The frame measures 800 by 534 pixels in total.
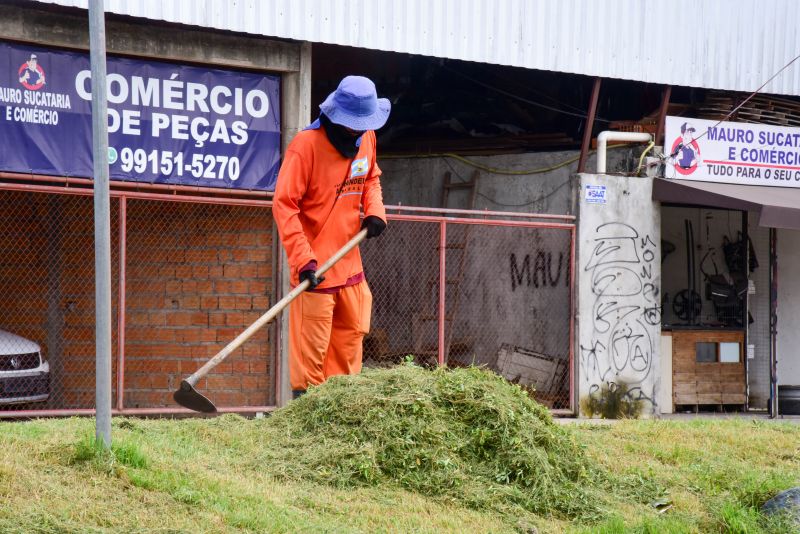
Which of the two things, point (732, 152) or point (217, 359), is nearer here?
point (217, 359)

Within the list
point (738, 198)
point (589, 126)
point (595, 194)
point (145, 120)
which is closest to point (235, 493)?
point (145, 120)

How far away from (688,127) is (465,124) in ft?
10.8

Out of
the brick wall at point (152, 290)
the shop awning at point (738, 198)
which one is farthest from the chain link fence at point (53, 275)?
the shop awning at point (738, 198)

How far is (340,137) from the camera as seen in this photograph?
8.34 meters

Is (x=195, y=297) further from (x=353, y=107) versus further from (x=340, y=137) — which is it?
(x=353, y=107)

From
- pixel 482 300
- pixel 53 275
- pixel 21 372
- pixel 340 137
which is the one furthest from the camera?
pixel 482 300

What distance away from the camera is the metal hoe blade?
745cm

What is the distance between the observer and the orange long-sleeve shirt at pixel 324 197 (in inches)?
324

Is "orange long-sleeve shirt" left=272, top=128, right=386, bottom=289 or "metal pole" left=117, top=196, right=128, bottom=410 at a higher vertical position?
"orange long-sleeve shirt" left=272, top=128, right=386, bottom=289

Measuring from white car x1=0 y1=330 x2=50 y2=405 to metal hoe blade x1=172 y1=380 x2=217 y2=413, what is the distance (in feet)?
9.13

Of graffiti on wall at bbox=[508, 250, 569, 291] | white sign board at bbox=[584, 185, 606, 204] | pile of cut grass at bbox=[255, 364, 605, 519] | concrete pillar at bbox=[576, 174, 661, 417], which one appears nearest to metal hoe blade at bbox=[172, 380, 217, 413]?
pile of cut grass at bbox=[255, 364, 605, 519]

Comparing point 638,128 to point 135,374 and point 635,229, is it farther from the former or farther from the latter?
point 135,374

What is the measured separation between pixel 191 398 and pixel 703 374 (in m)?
7.91

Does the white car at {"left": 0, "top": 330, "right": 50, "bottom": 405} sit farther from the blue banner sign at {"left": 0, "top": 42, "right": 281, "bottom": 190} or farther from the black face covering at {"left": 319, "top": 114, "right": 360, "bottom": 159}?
the black face covering at {"left": 319, "top": 114, "right": 360, "bottom": 159}
